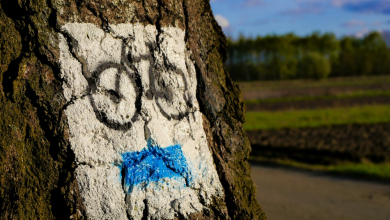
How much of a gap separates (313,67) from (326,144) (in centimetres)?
5869

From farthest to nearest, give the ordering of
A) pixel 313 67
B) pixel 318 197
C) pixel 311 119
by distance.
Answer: pixel 313 67, pixel 311 119, pixel 318 197

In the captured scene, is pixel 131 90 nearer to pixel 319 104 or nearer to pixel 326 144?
pixel 326 144

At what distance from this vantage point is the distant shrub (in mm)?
63781

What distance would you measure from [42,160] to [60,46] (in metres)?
0.43

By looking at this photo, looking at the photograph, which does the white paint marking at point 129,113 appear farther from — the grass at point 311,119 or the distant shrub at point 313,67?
the distant shrub at point 313,67

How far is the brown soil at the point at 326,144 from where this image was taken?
8594 millimetres

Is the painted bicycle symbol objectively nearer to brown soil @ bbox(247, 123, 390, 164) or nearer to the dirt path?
the dirt path

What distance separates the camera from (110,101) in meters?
1.49

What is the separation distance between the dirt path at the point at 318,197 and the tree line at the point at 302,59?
5505 cm

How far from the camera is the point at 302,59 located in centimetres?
7062

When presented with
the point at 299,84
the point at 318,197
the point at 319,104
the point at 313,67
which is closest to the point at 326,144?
the point at 318,197

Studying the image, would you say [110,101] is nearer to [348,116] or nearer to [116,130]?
[116,130]

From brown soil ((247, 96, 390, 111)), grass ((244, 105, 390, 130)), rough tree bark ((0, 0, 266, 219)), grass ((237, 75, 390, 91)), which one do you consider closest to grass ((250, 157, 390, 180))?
grass ((244, 105, 390, 130))

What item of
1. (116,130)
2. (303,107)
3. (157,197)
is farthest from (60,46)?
(303,107)
